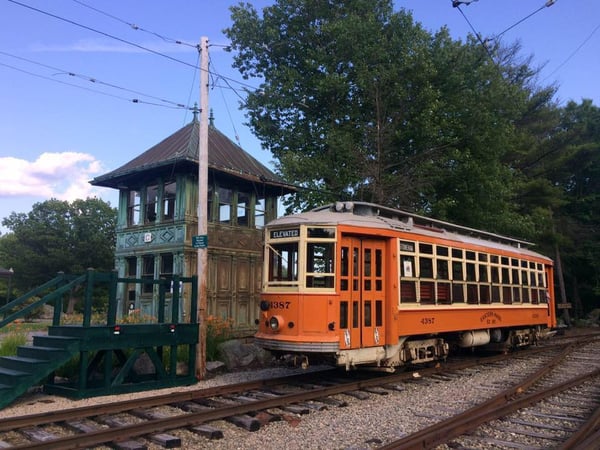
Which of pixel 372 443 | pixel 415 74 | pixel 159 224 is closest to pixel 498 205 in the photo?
pixel 415 74

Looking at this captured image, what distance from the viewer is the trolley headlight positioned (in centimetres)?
881

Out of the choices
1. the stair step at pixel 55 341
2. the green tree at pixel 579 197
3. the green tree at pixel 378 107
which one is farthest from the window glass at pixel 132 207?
the green tree at pixel 579 197

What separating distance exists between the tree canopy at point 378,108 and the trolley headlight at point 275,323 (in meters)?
7.15

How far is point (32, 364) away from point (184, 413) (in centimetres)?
255

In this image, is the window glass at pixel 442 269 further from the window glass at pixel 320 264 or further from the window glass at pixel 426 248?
the window glass at pixel 320 264

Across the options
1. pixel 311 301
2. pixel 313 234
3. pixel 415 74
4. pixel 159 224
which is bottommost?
pixel 311 301

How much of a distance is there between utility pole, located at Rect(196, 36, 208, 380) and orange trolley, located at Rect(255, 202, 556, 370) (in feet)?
5.31

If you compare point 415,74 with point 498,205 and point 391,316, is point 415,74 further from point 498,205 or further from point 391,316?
point 391,316

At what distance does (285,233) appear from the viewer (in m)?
9.26

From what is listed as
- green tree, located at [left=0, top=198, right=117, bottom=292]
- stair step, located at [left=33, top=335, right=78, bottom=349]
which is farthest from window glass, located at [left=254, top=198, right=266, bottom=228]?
green tree, located at [left=0, top=198, right=117, bottom=292]

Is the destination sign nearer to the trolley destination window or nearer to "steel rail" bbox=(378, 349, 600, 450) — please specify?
the trolley destination window

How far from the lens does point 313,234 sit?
9.00 metres

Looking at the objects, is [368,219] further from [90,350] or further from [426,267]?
[90,350]

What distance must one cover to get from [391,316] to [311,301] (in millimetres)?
1649
